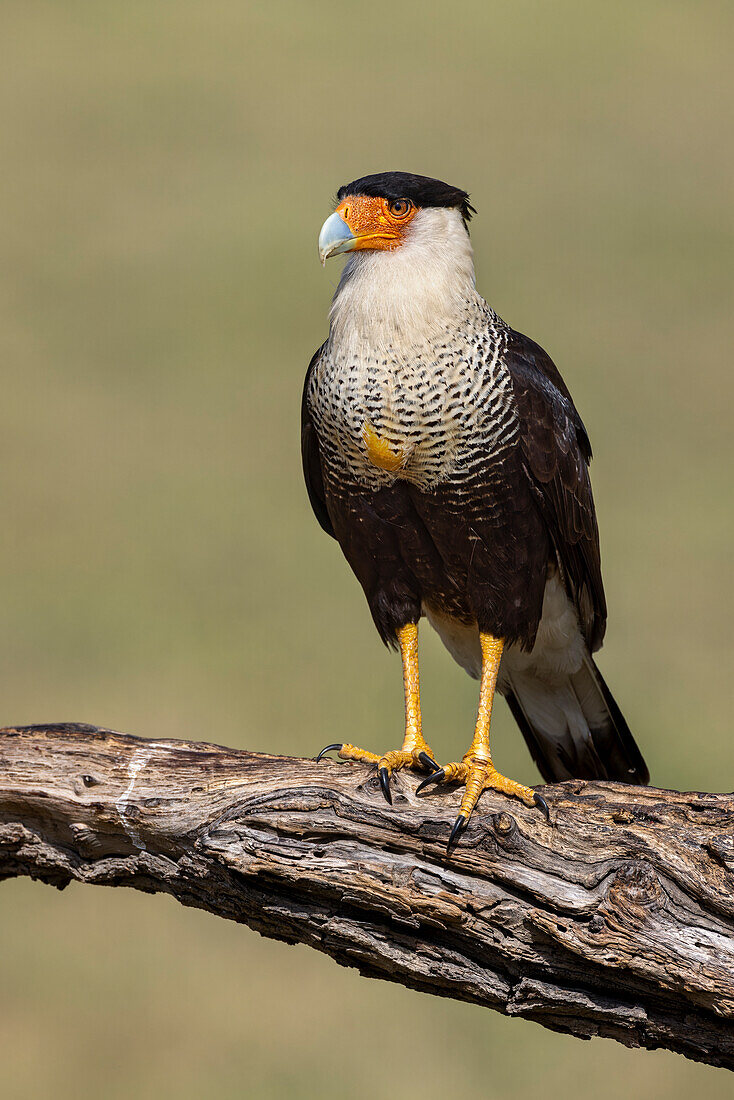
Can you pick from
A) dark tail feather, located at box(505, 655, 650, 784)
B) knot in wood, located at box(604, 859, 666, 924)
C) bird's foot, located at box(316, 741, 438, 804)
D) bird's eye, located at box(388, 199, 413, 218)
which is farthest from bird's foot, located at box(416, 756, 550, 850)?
bird's eye, located at box(388, 199, 413, 218)

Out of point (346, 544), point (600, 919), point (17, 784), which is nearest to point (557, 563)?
point (346, 544)

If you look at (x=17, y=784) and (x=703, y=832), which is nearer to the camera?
(x=703, y=832)

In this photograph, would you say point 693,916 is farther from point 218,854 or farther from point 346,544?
point 346,544

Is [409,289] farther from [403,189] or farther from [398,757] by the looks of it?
[398,757]

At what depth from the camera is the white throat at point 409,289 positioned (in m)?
3.67

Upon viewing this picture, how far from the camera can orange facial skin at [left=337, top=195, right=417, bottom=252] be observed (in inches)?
146

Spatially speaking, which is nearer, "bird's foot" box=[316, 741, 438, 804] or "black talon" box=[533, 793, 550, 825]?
"black talon" box=[533, 793, 550, 825]

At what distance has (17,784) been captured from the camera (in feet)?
12.0

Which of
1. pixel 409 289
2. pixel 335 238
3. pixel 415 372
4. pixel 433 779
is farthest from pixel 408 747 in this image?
pixel 335 238

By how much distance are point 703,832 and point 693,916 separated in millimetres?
233

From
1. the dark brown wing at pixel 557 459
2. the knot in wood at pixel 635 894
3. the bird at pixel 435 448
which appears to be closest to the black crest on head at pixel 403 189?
the bird at pixel 435 448

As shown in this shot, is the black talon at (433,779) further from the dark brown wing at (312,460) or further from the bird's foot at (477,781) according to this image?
the dark brown wing at (312,460)

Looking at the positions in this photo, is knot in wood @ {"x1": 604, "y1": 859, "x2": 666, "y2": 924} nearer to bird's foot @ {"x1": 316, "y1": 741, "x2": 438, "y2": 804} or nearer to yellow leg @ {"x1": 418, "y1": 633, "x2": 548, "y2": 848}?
yellow leg @ {"x1": 418, "y1": 633, "x2": 548, "y2": 848}

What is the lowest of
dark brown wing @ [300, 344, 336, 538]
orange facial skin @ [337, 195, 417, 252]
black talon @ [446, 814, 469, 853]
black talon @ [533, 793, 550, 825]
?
black talon @ [446, 814, 469, 853]
